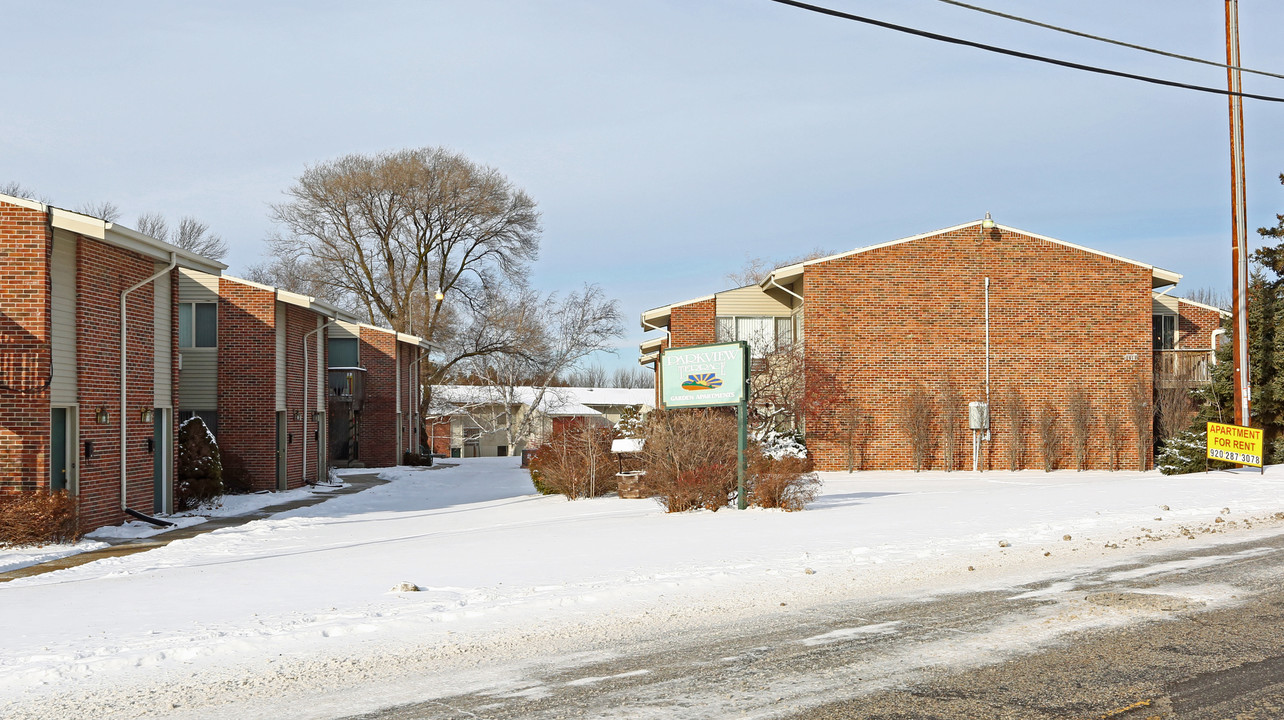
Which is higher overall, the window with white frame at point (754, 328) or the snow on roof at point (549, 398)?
the window with white frame at point (754, 328)

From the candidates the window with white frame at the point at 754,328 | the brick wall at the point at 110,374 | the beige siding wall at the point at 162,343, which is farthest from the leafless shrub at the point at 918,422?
the brick wall at the point at 110,374

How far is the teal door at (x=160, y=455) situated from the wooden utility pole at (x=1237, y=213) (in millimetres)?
23405

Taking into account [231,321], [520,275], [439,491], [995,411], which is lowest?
[439,491]

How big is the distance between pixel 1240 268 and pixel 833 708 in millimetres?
22405

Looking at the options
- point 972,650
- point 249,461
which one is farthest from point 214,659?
point 249,461

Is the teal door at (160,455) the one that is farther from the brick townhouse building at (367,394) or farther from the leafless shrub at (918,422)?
the leafless shrub at (918,422)

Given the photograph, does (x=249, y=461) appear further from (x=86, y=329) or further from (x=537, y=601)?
(x=537, y=601)

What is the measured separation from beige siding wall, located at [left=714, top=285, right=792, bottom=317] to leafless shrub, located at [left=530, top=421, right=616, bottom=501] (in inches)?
493

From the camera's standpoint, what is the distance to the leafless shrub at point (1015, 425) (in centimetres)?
2945

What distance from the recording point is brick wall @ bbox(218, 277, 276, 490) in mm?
24359

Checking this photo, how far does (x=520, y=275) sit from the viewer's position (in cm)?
4988

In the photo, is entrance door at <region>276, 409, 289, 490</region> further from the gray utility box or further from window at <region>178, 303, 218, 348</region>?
the gray utility box

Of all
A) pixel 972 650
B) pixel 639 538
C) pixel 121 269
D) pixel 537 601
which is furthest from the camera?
pixel 121 269

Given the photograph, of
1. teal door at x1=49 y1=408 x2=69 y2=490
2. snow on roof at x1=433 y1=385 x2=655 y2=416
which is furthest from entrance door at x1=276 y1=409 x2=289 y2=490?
snow on roof at x1=433 y1=385 x2=655 y2=416
